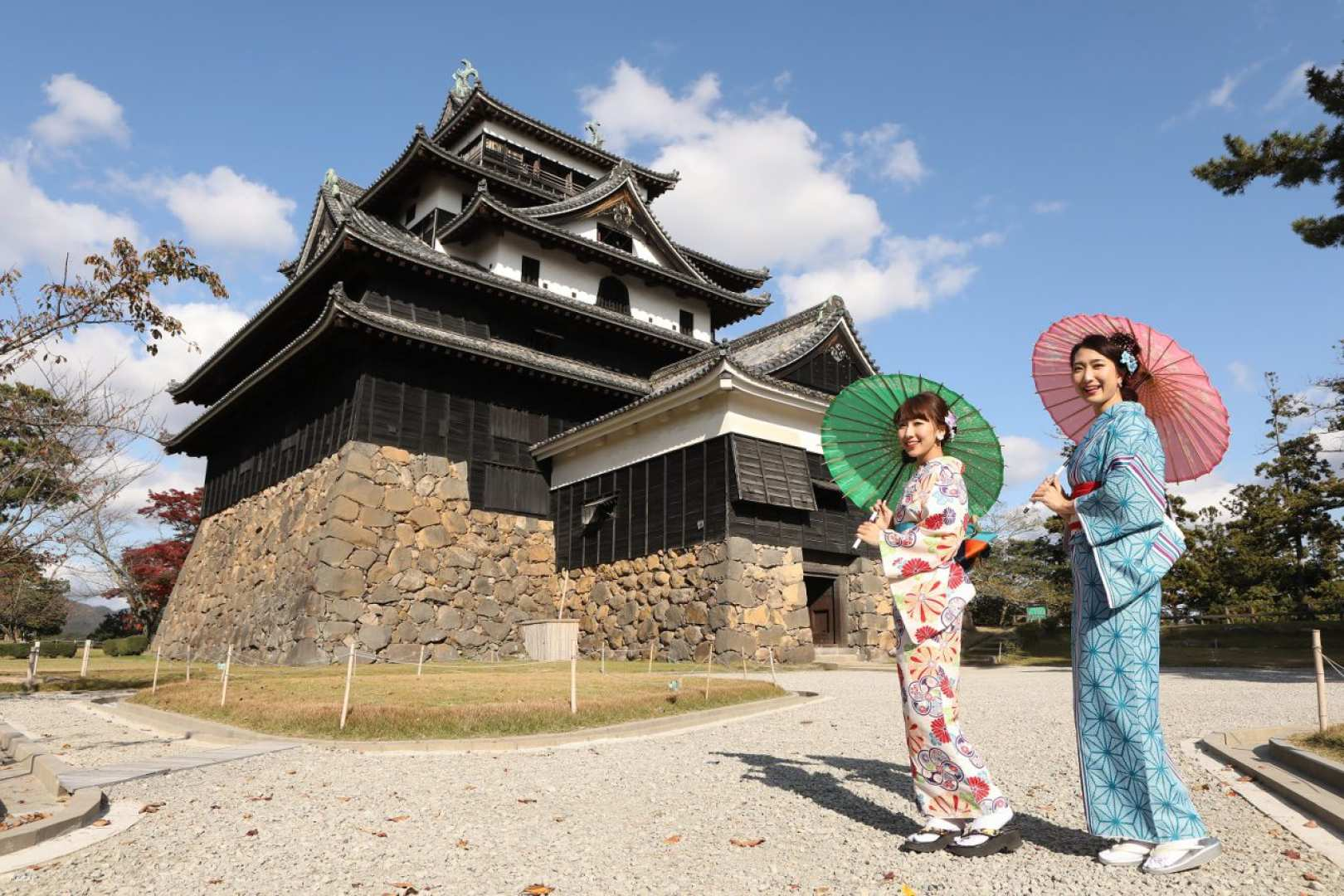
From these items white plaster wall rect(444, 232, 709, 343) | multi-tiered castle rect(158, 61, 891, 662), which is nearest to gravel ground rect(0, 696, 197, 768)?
multi-tiered castle rect(158, 61, 891, 662)

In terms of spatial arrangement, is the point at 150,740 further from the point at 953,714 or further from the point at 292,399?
the point at 292,399

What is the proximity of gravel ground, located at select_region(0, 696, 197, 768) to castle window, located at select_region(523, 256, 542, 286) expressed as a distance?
1504 cm

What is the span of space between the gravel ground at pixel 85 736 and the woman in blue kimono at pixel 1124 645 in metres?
7.18

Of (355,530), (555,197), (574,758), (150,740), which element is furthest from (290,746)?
(555,197)

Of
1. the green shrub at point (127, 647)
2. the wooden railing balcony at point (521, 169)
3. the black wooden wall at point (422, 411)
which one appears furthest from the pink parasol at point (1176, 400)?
the green shrub at point (127, 647)

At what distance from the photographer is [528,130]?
29.2 m

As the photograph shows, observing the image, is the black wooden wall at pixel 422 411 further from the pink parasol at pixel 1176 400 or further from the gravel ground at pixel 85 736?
the pink parasol at pixel 1176 400

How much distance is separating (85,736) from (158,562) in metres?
30.4

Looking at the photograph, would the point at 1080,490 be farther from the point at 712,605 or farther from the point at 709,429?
the point at 709,429

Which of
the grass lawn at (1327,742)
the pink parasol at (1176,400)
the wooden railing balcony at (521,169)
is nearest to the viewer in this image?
the pink parasol at (1176,400)

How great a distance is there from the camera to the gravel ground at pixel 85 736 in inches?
269

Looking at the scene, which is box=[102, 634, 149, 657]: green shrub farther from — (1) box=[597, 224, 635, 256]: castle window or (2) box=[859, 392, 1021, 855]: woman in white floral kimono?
(2) box=[859, 392, 1021, 855]: woman in white floral kimono

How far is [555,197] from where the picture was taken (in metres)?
26.8

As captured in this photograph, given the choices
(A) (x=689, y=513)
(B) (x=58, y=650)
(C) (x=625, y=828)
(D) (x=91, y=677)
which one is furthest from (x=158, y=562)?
(C) (x=625, y=828)
